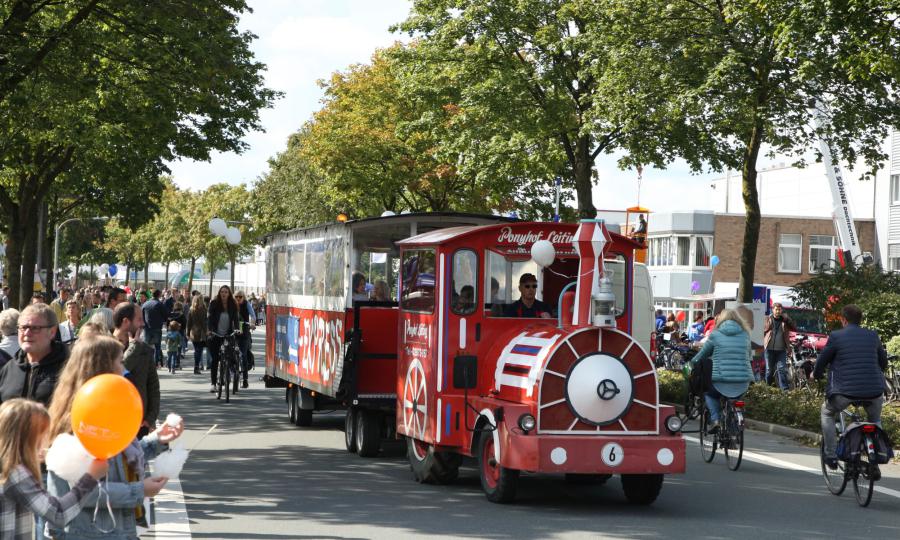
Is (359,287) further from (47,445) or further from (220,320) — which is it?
(47,445)

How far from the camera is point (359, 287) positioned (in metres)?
15.0

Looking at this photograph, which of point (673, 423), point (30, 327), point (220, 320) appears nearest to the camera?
point (30, 327)

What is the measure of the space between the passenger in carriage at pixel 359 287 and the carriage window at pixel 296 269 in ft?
8.60

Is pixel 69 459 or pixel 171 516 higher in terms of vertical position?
pixel 69 459

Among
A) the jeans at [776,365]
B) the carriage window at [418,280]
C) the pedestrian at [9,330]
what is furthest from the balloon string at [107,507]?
the jeans at [776,365]

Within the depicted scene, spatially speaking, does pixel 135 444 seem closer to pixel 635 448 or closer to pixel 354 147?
pixel 635 448

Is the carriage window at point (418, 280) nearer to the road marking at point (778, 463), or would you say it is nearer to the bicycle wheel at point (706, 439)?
the bicycle wheel at point (706, 439)

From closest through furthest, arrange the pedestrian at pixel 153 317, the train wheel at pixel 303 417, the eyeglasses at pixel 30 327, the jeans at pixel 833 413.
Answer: the eyeglasses at pixel 30 327 < the jeans at pixel 833 413 < the train wheel at pixel 303 417 < the pedestrian at pixel 153 317

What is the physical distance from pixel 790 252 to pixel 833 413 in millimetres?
59632

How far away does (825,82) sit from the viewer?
78.8ft

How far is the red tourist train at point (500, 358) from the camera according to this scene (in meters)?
10.4

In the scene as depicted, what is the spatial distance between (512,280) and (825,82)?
46.9ft

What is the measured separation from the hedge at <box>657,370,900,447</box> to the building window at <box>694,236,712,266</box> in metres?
51.4

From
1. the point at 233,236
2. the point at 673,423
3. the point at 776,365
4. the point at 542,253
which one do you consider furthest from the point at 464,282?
the point at 233,236
